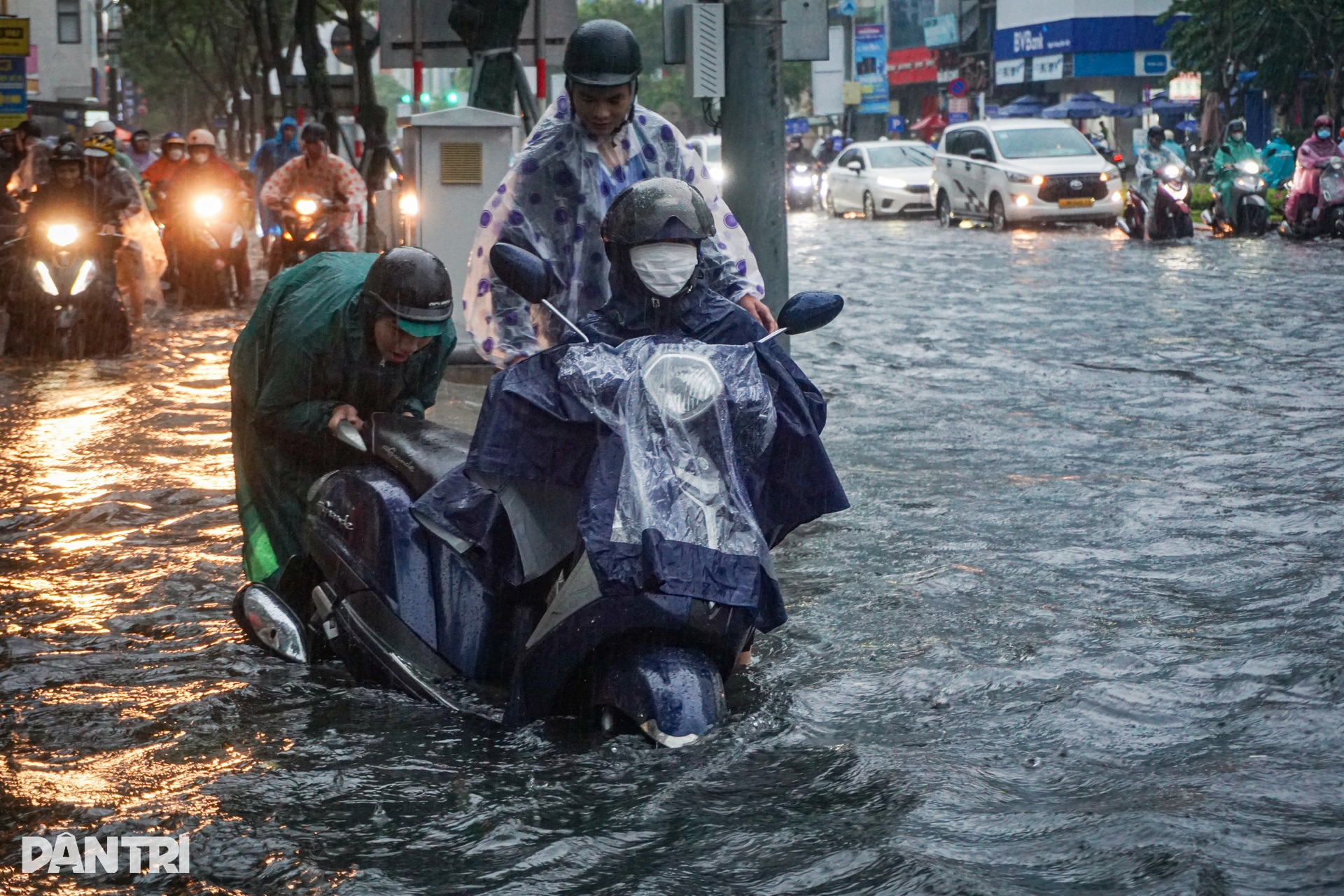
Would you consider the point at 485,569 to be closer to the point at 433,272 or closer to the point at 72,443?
the point at 433,272

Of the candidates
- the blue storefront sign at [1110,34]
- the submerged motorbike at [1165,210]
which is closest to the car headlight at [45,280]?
the submerged motorbike at [1165,210]

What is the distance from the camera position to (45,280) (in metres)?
12.5

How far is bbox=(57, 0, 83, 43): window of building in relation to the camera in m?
71.0

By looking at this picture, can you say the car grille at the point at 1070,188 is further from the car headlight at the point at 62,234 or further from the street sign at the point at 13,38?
the car headlight at the point at 62,234

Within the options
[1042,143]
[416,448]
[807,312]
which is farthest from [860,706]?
[1042,143]

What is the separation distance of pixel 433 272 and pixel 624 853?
1703 mm

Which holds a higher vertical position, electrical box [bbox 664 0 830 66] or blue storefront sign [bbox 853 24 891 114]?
blue storefront sign [bbox 853 24 891 114]

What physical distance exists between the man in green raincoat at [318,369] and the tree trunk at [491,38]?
7.27m

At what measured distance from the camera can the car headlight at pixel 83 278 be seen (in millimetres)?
12484

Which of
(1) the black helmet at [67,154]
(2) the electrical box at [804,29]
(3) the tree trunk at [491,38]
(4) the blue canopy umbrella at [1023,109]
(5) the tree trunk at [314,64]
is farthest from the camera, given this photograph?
(4) the blue canopy umbrella at [1023,109]

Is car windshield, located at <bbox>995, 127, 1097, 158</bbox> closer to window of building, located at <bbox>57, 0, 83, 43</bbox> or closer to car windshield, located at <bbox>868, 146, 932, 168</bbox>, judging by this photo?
car windshield, located at <bbox>868, 146, 932, 168</bbox>

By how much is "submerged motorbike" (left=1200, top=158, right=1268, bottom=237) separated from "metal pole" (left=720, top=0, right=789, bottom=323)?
16233 mm

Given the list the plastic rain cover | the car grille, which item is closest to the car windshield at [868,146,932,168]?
the car grille

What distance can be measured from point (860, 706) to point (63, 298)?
9.24 metres
